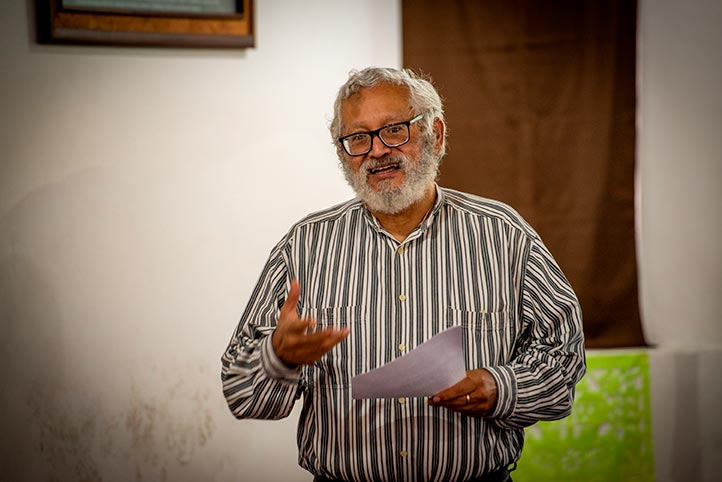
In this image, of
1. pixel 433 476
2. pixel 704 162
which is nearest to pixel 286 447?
pixel 433 476

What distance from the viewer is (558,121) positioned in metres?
2.91

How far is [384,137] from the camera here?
1913mm

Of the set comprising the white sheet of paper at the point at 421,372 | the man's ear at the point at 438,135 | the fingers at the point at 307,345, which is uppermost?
the man's ear at the point at 438,135

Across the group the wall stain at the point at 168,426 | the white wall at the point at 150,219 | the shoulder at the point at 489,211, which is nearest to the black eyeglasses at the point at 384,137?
the shoulder at the point at 489,211

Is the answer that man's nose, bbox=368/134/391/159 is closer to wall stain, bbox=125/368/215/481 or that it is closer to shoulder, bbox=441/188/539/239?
shoulder, bbox=441/188/539/239

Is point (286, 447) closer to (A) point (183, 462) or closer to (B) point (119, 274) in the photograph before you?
(A) point (183, 462)

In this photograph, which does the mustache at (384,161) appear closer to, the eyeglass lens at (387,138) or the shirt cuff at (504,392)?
the eyeglass lens at (387,138)

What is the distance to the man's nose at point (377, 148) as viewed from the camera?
1897 millimetres

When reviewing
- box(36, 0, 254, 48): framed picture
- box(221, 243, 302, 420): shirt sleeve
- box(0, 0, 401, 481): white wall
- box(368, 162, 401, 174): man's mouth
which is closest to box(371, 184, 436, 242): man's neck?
box(368, 162, 401, 174): man's mouth

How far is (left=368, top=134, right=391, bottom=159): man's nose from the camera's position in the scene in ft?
6.23

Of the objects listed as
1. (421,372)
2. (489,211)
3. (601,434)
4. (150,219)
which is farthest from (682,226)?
(150,219)

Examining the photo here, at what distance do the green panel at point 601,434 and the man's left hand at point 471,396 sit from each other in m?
1.37

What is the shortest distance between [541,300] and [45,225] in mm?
1876

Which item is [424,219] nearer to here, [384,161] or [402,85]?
[384,161]
